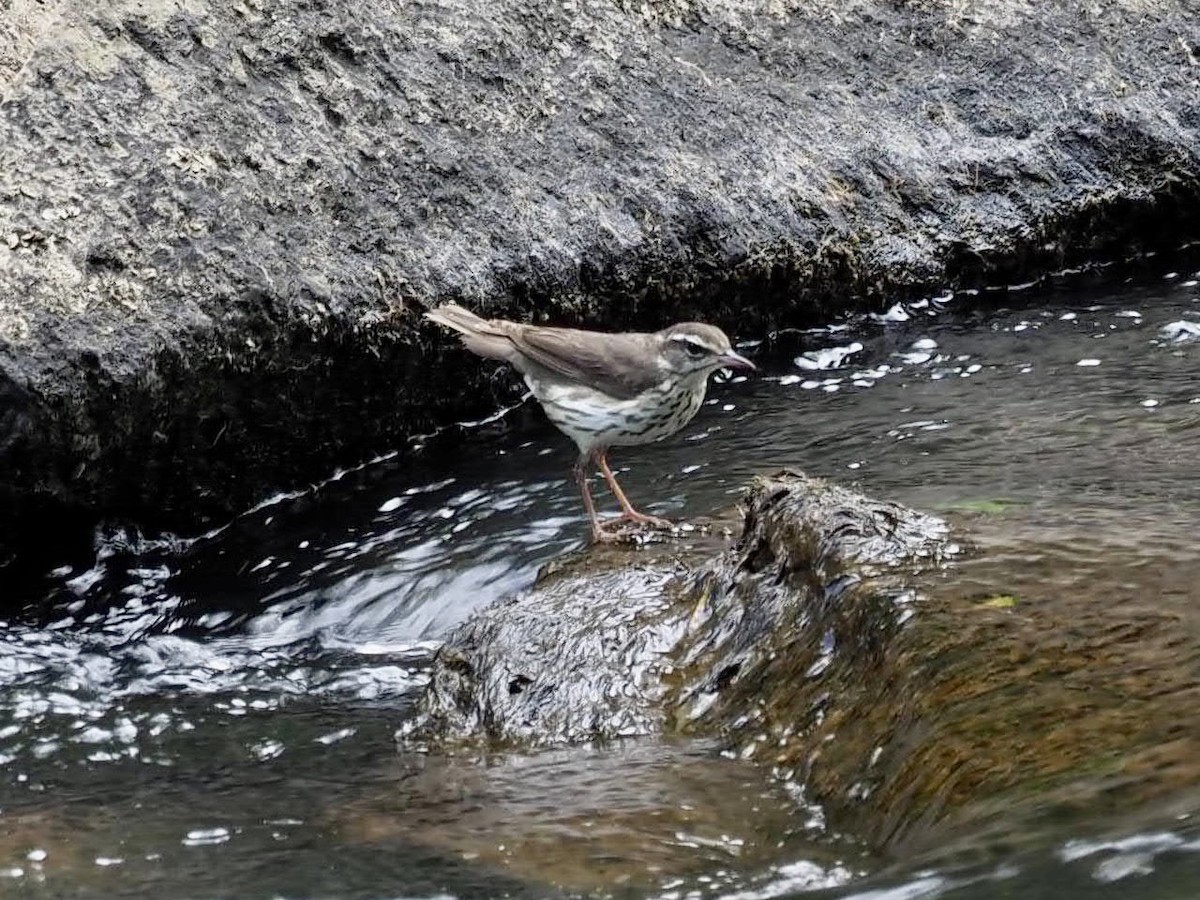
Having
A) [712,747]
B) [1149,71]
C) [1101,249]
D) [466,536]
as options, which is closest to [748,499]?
[712,747]

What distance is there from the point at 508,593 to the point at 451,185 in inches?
104

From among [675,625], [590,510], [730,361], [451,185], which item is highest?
[451,185]

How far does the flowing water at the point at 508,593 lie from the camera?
3.62 meters

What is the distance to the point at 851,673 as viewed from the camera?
414 cm

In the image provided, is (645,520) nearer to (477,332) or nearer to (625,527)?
(625,527)

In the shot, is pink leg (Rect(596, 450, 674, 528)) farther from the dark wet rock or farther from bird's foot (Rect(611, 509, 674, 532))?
the dark wet rock

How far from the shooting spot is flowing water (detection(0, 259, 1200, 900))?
142 inches

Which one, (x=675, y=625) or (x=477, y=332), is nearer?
(x=675, y=625)

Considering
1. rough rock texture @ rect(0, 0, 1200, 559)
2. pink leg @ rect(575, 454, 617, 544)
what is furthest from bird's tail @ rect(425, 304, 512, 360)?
rough rock texture @ rect(0, 0, 1200, 559)

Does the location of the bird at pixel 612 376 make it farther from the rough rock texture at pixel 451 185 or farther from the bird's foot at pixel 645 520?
the rough rock texture at pixel 451 185

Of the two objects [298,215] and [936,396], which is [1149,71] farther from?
[298,215]

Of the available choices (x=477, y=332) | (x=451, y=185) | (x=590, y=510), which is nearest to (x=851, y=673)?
(x=590, y=510)

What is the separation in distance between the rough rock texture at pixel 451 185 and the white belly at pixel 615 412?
137 cm

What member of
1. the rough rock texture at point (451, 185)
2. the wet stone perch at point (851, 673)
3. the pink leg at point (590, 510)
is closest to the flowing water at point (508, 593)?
the wet stone perch at point (851, 673)
